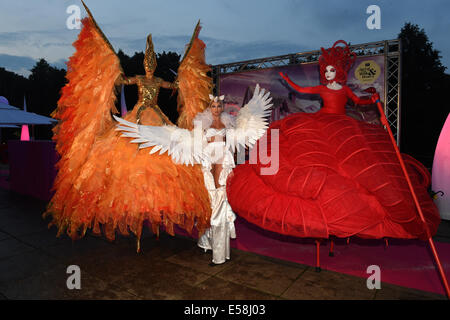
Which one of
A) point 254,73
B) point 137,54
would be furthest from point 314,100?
point 137,54

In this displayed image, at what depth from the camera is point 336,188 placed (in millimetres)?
2678

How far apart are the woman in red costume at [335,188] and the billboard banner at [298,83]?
3919 mm

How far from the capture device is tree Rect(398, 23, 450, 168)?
16.8 m

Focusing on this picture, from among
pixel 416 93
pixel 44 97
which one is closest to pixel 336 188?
pixel 416 93

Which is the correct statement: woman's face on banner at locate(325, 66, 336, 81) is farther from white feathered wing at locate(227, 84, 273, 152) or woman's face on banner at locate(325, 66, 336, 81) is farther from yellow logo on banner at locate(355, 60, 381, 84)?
yellow logo on banner at locate(355, 60, 381, 84)

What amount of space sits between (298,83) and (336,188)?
5746 mm

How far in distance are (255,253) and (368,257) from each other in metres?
1.48

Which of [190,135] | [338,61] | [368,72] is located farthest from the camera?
[368,72]

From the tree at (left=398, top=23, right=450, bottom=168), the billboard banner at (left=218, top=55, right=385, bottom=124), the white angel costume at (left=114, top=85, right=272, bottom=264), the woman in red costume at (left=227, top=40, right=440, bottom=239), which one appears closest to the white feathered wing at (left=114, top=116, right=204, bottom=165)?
the white angel costume at (left=114, top=85, right=272, bottom=264)

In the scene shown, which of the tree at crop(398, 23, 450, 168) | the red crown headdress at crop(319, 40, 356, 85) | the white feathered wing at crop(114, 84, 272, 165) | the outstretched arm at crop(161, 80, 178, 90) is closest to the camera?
the white feathered wing at crop(114, 84, 272, 165)

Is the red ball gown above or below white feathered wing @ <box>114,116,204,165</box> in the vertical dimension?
below

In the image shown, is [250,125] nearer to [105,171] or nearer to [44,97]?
[105,171]

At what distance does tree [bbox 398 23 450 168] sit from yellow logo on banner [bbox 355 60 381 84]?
37.3 ft

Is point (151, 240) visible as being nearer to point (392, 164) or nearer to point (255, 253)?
point (255, 253)
